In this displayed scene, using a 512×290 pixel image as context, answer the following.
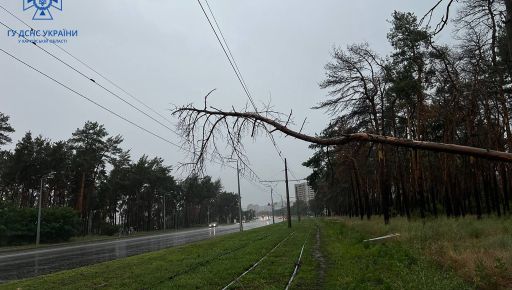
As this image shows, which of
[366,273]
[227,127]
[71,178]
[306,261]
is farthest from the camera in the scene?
[71,178]

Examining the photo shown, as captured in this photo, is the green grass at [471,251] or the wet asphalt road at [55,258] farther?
the wet asphalt road at [55,258]

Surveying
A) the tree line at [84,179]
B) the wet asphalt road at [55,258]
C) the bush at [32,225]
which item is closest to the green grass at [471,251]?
the wet asphalt road at [55,258]

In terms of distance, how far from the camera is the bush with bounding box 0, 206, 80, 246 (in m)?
50.2

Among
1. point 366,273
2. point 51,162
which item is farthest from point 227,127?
point 51,162

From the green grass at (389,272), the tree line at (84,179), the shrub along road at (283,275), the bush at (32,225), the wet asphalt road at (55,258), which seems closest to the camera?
the green grass at (389,272)

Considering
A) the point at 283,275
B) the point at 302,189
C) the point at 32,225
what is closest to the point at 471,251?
the point at 283,275

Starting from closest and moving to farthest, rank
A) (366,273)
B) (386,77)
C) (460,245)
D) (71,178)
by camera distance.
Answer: (366,273)
(460,245)
(386,77)
(71,178)

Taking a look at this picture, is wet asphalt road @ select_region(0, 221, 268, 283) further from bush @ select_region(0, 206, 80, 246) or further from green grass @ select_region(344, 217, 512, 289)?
bush @ select_region(0, 206, 80, 246)

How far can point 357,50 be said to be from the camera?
3117cm

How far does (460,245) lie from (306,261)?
5.53m

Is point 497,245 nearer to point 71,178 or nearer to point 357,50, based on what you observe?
point 357,50

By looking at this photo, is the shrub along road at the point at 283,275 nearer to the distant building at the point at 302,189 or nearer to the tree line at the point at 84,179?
the tree line at the point at 84,179

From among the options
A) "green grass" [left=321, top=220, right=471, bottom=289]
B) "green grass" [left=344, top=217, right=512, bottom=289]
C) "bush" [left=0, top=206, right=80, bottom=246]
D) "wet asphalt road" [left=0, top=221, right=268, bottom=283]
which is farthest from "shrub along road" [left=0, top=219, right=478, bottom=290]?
"bush" [left=0, top=206, right=80, bottom=246]

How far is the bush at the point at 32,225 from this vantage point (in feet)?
165
